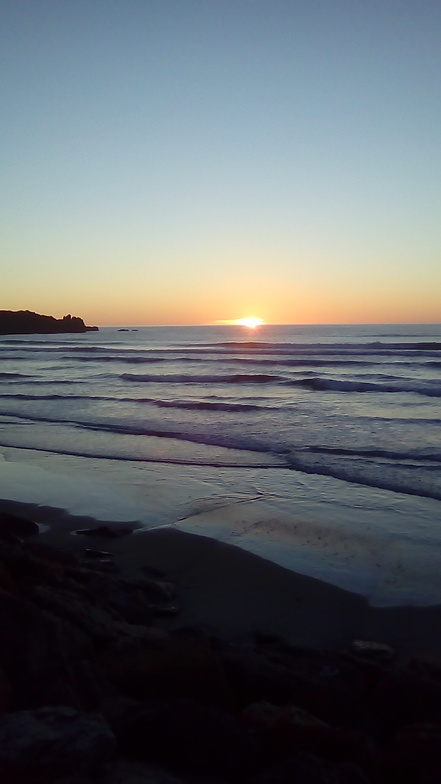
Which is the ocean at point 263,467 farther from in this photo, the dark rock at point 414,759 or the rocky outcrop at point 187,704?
the dark rock at point 414,759

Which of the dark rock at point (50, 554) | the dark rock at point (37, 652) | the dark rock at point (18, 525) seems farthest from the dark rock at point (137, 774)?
Result: the dark rock at point (18, 525)

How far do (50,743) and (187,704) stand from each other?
866mm

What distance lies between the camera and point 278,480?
35.4ft

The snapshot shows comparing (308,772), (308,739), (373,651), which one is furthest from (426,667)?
(308,772)

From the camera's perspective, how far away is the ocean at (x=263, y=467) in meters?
7.50

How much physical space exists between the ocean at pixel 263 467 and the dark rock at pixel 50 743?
12.3ft

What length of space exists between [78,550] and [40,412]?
498 inches

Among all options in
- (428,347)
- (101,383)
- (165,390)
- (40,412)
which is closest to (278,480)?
(40,412)

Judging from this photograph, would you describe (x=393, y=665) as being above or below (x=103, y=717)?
below

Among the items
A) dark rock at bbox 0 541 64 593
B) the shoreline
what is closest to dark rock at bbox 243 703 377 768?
the shoreline

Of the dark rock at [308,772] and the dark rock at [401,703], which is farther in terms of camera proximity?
the dark rock at [401,703]

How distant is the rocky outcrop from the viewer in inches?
120

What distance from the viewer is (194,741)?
10.9ft

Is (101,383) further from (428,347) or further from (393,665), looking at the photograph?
(428,347)
